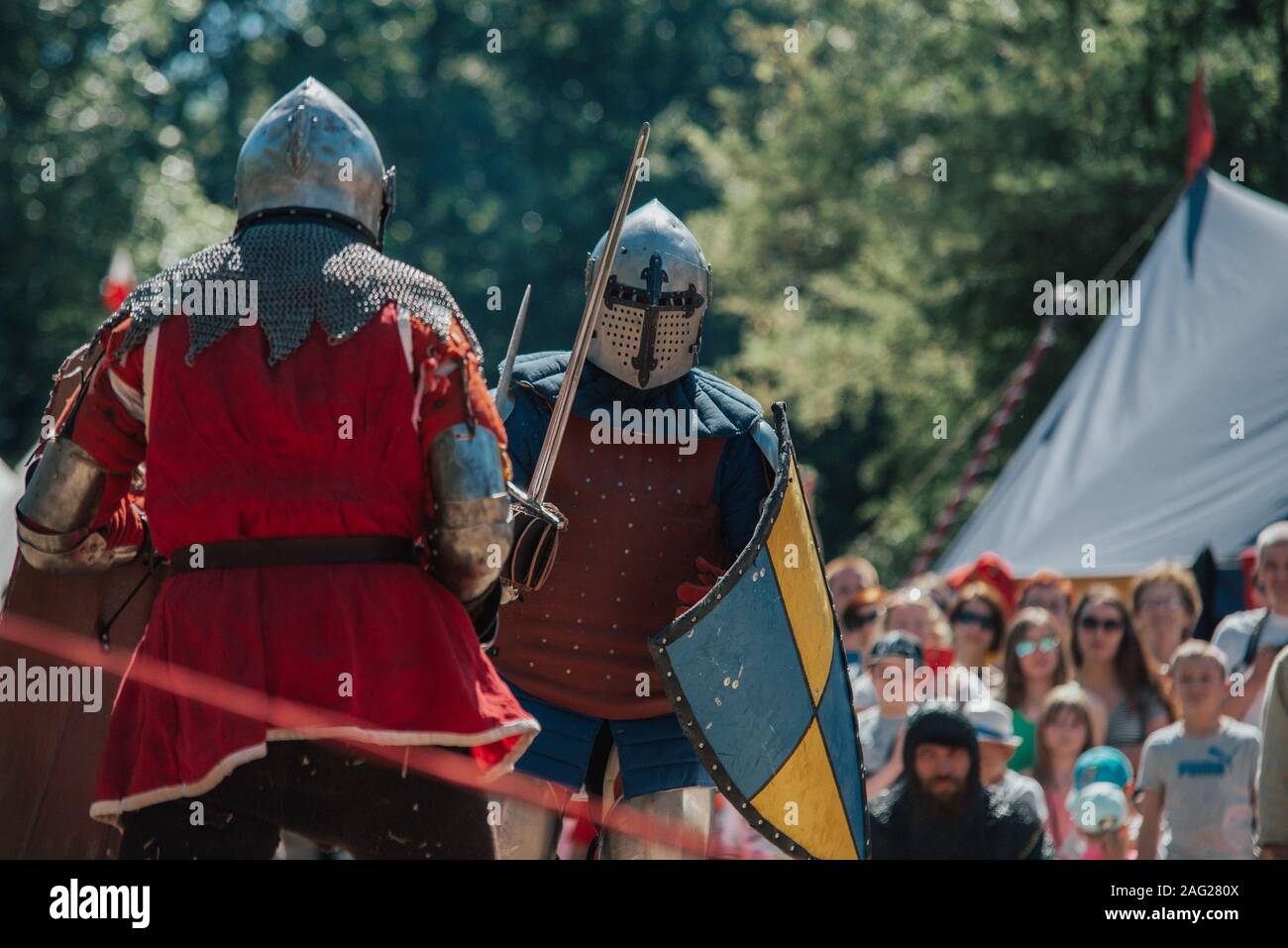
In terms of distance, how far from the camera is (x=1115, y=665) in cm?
734

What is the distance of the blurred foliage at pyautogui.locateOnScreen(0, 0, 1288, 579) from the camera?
15016mm

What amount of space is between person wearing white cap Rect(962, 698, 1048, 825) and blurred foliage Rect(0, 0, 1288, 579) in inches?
217

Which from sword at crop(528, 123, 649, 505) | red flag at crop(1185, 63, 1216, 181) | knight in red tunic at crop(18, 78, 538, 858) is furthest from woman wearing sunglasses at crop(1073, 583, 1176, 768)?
knight in red tunic at crop(18, 78, 538, 858)

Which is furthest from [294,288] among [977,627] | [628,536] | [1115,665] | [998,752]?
[977,627]

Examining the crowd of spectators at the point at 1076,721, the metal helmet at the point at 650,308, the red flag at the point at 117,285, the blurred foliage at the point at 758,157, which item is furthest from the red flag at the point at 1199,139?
the metal helmet at the point at 650,308

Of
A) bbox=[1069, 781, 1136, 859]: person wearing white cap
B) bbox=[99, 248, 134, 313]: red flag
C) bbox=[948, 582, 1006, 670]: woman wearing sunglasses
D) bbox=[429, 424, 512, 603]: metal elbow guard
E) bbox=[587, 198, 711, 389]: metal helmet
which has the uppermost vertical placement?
bbox=[99, 248, 134, 313]: red flag

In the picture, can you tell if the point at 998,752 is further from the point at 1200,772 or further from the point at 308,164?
the point at 308,164

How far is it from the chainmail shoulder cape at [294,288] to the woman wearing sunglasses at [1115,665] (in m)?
4.26

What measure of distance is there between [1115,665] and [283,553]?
456 cm

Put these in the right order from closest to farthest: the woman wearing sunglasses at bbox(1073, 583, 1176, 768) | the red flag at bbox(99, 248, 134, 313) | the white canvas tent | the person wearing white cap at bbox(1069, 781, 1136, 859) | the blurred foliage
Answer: the person wearing white cap at bbox(1069, 781, 1136, 859)
the woman wearing sunglasses at bbox(1073, 583, 1176, 768)
the white canvas tent
the red flag at bbox(99, 248, 134, 313)
the blurred foliage

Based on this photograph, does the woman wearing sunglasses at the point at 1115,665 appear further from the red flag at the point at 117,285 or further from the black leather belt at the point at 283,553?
the red flag at the point at 117,285

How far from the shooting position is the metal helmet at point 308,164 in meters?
3.62

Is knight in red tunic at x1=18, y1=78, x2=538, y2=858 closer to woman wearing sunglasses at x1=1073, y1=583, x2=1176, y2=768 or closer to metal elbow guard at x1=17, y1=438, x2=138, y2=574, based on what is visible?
metal elbow guard at x1=17, y1=438, x2=138, y2=574

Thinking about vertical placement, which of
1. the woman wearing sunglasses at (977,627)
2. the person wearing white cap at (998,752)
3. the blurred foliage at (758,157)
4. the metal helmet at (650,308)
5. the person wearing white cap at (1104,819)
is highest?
the blurred foliage at (758,157)
